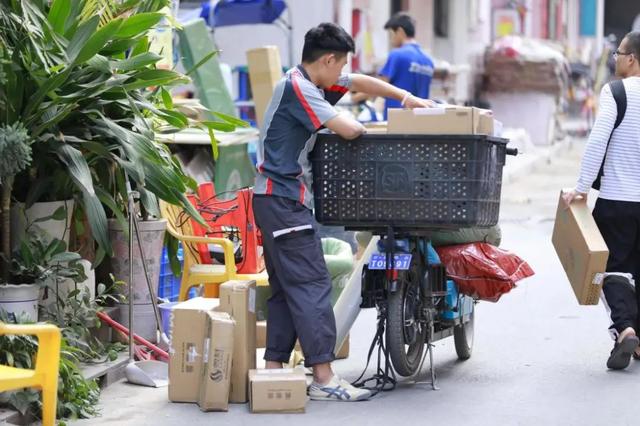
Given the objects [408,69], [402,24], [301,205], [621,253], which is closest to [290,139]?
[301,205]

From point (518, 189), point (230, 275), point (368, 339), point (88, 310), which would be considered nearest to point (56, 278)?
point (88, 310)

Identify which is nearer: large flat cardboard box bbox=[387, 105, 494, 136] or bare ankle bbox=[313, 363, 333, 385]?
large flat cardboard box bbox=[387, 105, 494, 136]

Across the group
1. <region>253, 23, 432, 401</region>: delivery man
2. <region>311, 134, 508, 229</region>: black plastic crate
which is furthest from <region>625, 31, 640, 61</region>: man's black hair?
<region>253, 23, 432, 401</region>: delivery man

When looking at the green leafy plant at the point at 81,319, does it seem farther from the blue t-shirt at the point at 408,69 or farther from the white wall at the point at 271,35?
the white wall at the point at 271,35

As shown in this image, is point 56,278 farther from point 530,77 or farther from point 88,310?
point 530,77

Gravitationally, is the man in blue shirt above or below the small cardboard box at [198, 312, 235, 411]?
above

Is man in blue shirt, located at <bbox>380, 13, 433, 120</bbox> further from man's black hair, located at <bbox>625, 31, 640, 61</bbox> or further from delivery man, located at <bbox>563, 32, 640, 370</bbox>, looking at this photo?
delivery man, located at <bbox>563, 32, 640, 370</bbox>

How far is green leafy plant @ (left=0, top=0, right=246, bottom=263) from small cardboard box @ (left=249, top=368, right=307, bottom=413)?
1.18 meters

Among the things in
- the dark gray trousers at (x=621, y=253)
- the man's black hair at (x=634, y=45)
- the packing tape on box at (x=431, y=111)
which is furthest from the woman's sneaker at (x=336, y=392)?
the man's black hair at (x=634, y=45)

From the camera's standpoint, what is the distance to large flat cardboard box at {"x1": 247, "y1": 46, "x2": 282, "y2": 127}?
1220cm

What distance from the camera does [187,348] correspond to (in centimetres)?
639

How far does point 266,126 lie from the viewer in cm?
648

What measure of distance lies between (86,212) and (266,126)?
1064 mm

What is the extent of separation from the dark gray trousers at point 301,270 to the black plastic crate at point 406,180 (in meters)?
0.17
